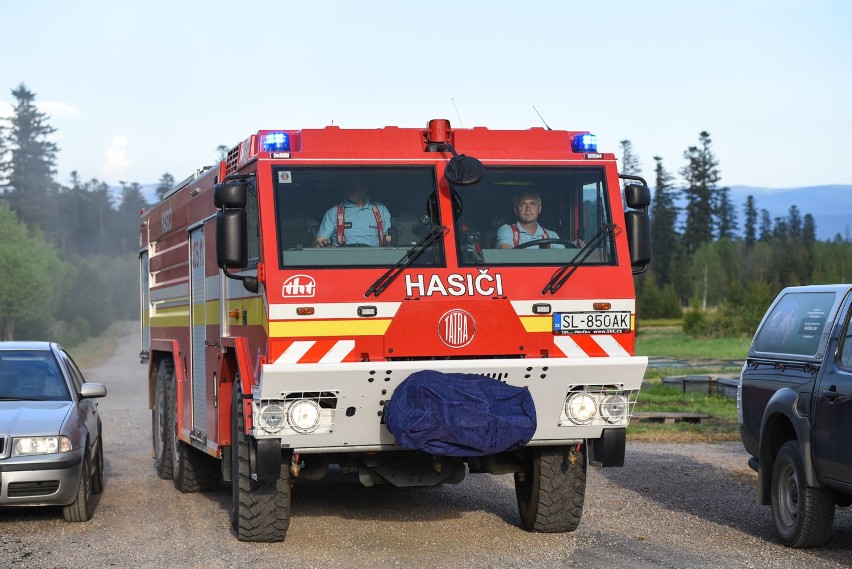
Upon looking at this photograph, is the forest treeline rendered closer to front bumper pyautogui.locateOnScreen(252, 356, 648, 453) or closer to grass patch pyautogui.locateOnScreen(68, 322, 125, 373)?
grass patch pyautogui.locateOnScreen(68, 322, 125, 373)

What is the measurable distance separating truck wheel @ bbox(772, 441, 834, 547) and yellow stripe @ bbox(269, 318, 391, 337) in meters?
3.23

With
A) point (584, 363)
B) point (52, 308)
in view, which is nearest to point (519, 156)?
point (584, 363)

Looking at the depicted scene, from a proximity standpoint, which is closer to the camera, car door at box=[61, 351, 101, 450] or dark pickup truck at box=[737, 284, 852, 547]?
dark pickup truck at box=[737, 284, 852, 547]

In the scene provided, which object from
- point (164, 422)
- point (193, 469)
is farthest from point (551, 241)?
point (164, 422)

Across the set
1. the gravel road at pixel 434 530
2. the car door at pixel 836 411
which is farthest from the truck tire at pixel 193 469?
the car door at pixel 836 411

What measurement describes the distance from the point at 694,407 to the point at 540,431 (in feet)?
47.4

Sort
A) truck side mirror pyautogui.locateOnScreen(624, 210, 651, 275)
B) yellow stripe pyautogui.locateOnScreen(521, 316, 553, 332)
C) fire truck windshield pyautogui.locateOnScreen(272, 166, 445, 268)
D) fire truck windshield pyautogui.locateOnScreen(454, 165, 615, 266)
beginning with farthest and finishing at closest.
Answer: truck side mirror pyautogui.locateOnScreen(624, 210, 651, 275) < fire truck windshield pyautogui.locateOnScreen(454, 165, 615, 266) < yellow stripe pyautogui.locateOnScreen(521, 316, 553, 332) < fire truck windshield pyautogui.locateOnScreen(272, 166, 445, 268)

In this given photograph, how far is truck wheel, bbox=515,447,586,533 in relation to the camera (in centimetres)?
988

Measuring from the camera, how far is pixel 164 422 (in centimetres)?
1402

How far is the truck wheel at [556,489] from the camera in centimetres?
988

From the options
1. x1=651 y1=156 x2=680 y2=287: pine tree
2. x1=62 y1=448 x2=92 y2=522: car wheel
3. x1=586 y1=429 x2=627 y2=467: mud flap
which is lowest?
x1=62 y1=448 x2=92 y2=522: car wheel

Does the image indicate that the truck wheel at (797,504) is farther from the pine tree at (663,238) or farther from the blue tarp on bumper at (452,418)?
the pine tree at (663,238)

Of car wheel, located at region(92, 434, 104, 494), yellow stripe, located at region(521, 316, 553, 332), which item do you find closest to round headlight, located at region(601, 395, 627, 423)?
yellow stripe, located at region(521, 316, 553, 332)

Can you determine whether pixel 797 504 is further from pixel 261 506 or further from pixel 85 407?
pixel 85 407
